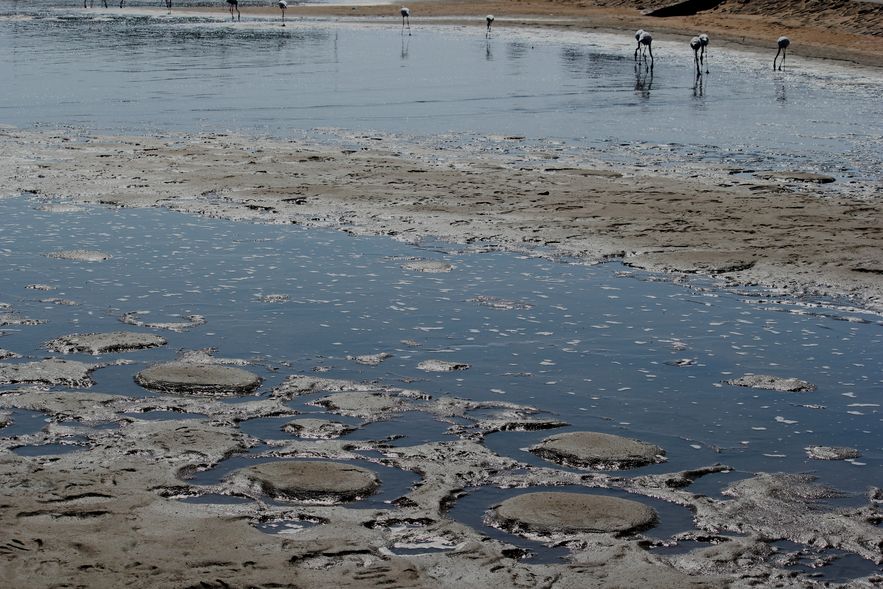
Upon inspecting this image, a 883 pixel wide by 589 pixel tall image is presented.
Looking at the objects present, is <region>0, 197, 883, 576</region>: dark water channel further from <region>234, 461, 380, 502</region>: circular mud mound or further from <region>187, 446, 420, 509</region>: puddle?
<region>234, 461, 380, 502</region>: circular mud mound

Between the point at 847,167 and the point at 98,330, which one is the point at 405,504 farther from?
the point at 847,167

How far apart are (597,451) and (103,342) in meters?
3.51

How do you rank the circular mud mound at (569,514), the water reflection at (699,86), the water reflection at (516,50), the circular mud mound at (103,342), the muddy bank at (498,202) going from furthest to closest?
the water reflection at (516,50) → the water reflection at (699,86) → the muddy bank at (498,202) → the circular mud mound at (103,342) → the circular mud mound at (569,514)

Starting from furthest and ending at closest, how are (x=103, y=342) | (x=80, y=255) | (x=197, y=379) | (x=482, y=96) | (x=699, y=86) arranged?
1. (x=699, y=86)
2. (x=482, y=96)
3. (x=80, y=255)
4. (x=103, y=342)
5. (x=197, y=379)

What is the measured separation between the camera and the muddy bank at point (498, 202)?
1101cm

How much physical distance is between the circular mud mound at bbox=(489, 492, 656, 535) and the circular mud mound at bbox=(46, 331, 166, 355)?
11.2 feet

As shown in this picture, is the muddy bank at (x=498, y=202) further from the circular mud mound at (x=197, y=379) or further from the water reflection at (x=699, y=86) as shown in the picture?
the water reflection at (x=699, y=86)

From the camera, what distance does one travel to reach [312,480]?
5.79 m

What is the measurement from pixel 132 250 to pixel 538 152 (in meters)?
7.88

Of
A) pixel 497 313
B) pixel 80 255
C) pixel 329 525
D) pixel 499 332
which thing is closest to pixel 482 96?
pixel 80 255

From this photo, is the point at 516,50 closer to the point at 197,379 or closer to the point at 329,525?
the point at 197,379

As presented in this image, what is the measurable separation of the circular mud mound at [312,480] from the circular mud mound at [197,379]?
1.33 meters

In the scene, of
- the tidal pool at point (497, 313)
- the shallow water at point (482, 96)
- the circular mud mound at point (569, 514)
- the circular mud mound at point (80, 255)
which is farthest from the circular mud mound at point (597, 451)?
the shallow water at point (482, 96)

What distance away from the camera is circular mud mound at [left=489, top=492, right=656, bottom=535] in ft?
17.5
